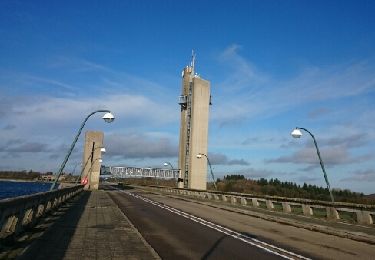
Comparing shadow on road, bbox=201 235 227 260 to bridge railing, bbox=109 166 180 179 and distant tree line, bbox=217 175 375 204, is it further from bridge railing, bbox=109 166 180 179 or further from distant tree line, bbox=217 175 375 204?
bridge railing, bbox=109 166 180 179

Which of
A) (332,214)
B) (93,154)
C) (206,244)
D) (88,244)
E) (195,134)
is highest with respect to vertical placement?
(195,134)

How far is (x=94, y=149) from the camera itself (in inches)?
3836

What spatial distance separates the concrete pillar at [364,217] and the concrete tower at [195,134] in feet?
259

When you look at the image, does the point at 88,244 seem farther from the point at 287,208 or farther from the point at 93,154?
the point at 93,154

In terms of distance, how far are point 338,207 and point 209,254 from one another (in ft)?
49.5

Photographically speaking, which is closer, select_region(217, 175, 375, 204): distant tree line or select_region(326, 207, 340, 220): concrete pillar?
select_region(326, 207, 340, 220): concrete pillar

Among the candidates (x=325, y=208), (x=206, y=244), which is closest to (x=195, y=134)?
(x=325, y=208)

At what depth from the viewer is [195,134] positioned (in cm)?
10288

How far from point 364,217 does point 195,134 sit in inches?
3132

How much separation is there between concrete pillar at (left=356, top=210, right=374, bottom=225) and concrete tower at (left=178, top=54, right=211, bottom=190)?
79.1 meters

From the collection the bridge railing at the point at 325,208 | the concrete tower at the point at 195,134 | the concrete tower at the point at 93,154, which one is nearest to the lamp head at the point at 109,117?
the bridge railing at the point at 325,208

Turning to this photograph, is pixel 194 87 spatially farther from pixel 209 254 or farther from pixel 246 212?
pixel 209 254

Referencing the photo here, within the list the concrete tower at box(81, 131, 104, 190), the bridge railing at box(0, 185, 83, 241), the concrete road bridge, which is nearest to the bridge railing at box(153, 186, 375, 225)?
the concrete road bridge

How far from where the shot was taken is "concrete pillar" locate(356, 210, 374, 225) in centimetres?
2336
